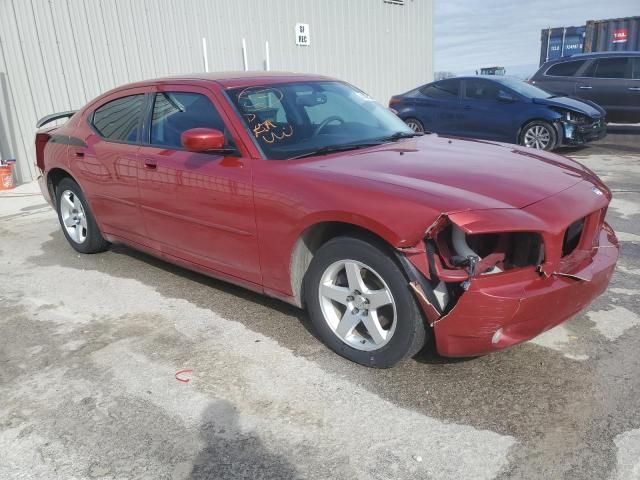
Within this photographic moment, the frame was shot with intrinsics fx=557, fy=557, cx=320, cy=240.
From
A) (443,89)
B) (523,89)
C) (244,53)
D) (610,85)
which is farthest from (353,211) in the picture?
(610,85)

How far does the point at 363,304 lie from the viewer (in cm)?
293

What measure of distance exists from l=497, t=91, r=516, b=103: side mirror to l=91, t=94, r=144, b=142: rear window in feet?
24.7

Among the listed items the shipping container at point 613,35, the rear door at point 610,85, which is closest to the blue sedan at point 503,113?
the rear door at point 610,85

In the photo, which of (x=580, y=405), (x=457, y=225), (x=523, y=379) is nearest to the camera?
(x=457, y=225)

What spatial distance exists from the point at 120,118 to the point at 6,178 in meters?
5.29

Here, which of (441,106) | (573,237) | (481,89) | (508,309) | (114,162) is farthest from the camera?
(441,106)

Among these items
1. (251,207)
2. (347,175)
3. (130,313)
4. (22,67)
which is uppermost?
(22,67)

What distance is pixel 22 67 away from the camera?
343 inches

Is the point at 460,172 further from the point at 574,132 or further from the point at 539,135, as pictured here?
the point at 574,132

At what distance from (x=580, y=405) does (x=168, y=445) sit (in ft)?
6.24

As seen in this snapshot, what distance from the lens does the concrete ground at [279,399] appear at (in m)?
2.31

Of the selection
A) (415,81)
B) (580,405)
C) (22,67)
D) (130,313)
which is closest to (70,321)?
(130,313)

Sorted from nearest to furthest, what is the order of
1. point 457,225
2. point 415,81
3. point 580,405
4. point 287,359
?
point 457,225, point 580,405, point 287,359, point 415,81

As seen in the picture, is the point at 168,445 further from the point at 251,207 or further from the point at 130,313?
the point at 130,313
